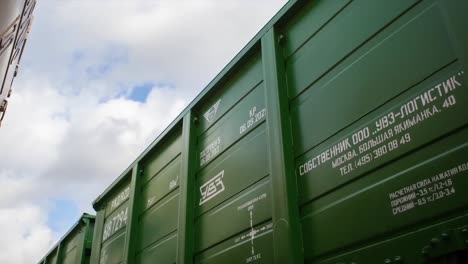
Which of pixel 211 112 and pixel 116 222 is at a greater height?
pixel 211 112

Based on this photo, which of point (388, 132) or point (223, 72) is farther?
point (223, 72)

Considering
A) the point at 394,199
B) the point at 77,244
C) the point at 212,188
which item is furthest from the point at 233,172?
the point at 77,244

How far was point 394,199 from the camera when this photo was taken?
2041 mm

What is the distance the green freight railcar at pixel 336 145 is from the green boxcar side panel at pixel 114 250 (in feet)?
4.50

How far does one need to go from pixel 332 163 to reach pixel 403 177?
1.62 ft

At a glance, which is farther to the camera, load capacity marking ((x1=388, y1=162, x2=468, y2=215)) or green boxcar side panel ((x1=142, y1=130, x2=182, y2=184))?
green boxcar side panel ((x1=142, y1=130, x2=182, y2=184))

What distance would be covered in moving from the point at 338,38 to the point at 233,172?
1.34m

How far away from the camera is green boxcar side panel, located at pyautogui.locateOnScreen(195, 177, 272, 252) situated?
2.96 m

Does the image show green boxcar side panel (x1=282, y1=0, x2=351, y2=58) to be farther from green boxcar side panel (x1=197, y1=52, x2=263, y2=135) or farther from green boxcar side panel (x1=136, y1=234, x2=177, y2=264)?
green boxcar side panel (x1=136, y1=234, x2=177, y2=264)

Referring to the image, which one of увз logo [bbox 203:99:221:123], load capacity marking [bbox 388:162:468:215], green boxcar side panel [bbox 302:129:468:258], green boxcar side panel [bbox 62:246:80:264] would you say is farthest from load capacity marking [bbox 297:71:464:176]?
green boxcar side panel [bbox 62:246:80:264]

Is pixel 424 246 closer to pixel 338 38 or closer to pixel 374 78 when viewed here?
pixel 374 78

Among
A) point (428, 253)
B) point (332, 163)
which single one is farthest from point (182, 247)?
point (428, 253)

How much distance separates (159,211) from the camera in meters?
4.64

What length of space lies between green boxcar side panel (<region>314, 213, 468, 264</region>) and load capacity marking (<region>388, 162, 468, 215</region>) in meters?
0.11
